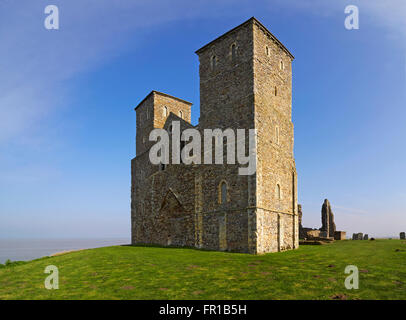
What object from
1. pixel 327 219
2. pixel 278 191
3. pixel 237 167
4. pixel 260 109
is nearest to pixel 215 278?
pixel 237 167

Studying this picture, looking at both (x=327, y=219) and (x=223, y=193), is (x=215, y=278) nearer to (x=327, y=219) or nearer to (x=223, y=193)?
(x=223, y=193)

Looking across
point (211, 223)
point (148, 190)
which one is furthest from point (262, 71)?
point (148, 190)

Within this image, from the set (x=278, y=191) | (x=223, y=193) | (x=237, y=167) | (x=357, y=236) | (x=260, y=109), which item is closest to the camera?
(x=237, y=167)

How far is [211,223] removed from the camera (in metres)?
22.3

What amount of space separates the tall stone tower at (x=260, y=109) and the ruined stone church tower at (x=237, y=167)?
0.20ft

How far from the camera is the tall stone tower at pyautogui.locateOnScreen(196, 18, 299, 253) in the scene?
2077 cm

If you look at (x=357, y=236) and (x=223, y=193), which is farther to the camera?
(x=357, y=236)

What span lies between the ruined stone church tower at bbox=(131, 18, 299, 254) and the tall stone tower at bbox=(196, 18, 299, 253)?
0.06 meters

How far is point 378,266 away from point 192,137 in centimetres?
1610

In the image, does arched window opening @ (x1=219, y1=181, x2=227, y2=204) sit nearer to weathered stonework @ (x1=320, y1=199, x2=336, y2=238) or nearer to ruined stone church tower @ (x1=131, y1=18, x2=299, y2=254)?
ruined stone church tower @ (x1=131, y1=18, x2=299, y2=254)

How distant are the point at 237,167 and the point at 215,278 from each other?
9757 millimetres

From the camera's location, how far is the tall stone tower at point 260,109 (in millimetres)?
20766

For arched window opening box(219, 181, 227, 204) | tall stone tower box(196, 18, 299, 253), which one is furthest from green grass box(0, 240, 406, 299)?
arched window opening box(219, 181, 227, 204)

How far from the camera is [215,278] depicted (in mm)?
12461
